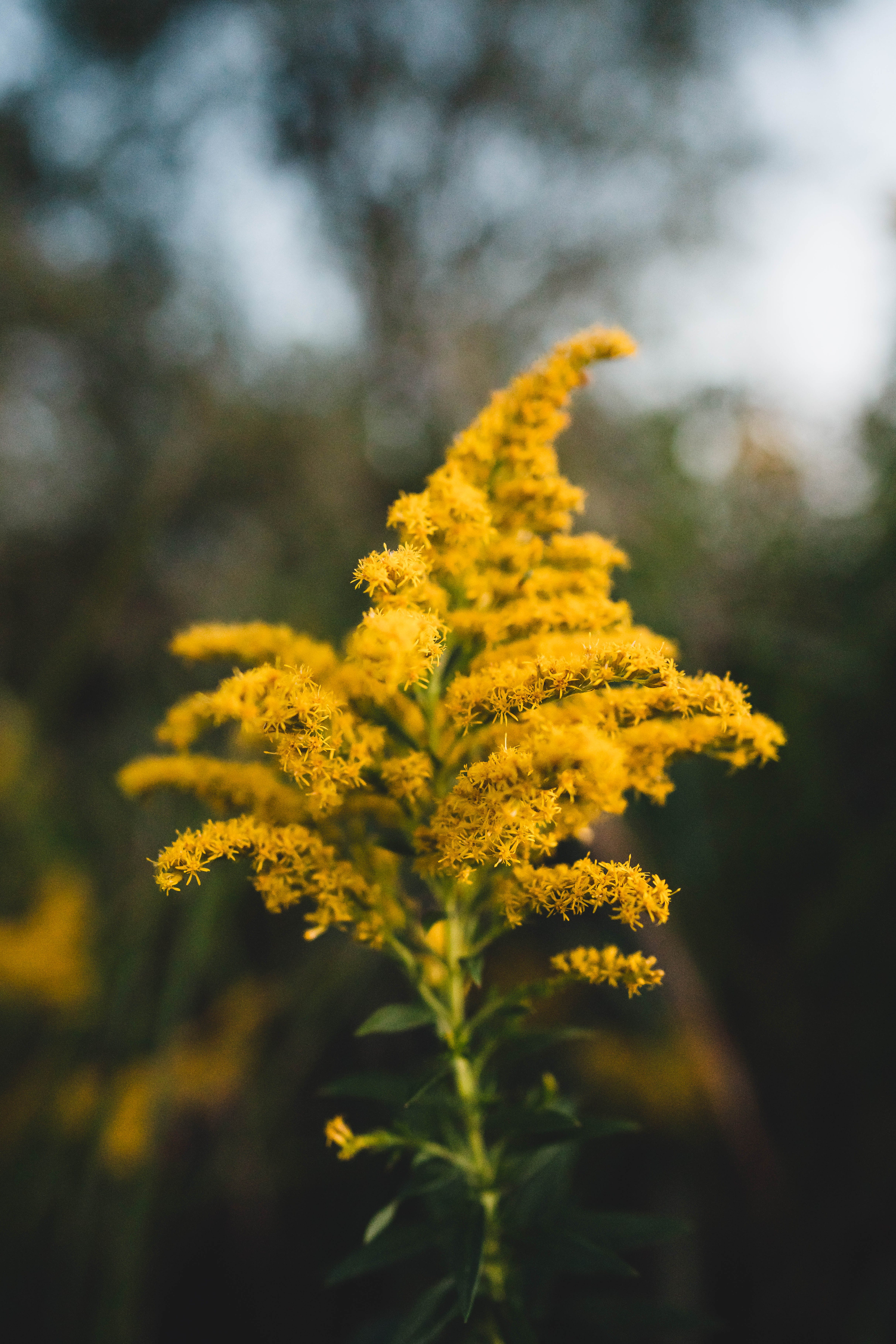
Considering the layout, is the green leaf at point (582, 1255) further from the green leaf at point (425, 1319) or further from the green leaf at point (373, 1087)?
the green leaf at point (373, 1087)

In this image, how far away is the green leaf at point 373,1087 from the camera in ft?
3.23

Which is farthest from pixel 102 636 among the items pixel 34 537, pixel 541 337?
pixel 541 337

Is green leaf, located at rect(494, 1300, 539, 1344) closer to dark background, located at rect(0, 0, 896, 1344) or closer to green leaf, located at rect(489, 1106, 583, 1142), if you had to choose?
green leaf, located at rect(489, 1106, 583, 1142)

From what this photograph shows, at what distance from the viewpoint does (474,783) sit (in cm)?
86

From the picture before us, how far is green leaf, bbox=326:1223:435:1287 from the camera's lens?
95 cm

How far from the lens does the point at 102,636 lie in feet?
14.9

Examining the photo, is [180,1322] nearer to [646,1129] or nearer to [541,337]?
[646,1129]

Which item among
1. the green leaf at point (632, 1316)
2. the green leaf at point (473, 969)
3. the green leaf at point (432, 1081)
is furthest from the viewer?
the green leaf at point (632, 1316)

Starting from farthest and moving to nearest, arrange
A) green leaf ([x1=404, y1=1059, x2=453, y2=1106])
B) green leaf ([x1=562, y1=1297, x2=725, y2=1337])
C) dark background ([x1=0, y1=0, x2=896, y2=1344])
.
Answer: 1. dark background ([x1=0, y1=0, x2=896, y2=1344])
2. green leaf ([x1=562, y1=1297, x2=725, y2=1337])
3. green leaf ([x1=404, y1=1059, x2=453, y2=1106])

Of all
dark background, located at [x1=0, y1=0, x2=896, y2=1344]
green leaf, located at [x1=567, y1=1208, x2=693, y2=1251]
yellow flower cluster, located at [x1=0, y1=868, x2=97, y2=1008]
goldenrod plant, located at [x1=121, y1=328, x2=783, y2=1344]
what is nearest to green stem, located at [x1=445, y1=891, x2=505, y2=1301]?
goldenrod plant, located at [x1=121, y1=328, x2=783, y2=1344]

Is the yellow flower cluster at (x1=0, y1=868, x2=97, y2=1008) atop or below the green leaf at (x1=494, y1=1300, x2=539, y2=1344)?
atop

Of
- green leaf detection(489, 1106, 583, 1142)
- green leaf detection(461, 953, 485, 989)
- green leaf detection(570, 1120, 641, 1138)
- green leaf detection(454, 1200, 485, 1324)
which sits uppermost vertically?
green leaf detection(461, 953, 485, 989)

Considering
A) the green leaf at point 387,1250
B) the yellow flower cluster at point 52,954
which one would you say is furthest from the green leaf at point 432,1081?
the yellow flower cluster at point 52,954

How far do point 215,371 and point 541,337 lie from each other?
8.98 feet
